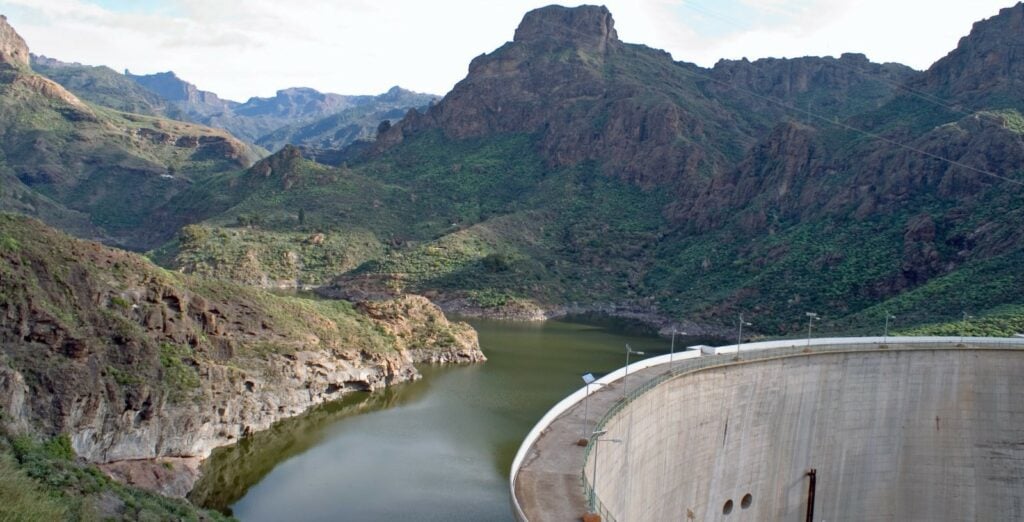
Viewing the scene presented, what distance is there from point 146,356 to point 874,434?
Answer: 111 feet

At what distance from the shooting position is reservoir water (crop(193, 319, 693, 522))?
35594 millimetres

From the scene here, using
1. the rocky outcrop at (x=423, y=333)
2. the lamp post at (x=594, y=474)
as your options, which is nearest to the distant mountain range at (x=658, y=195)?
the rocky outcrop at (x=423, y=333)

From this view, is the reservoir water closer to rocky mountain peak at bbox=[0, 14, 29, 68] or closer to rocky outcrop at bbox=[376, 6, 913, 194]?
rocky outcrop at bbox=[376, 6, 913, 194]

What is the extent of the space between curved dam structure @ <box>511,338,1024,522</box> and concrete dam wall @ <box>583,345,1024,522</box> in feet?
0.15

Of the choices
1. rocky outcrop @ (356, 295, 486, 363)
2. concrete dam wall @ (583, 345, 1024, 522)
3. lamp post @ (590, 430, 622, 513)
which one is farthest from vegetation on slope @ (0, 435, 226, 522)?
rocky outcrop @ (356, 295, 486, 363)

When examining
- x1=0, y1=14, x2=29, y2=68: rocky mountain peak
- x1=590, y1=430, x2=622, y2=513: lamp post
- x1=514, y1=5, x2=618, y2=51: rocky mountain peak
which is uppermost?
x1=514, y1=5, x2=618, y2=51: rocky mountain peak

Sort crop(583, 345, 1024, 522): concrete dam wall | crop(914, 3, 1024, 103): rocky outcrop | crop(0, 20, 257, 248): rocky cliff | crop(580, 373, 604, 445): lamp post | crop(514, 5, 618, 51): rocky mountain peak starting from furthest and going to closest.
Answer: crop(514, 5, 618, 51): rocky mountain peak
crop(0, 20, 257, 248): rocky cliff
crop(914, 3, 1024, 103): rocky outcrop
crop(583, 345, 1024, 522): concrete dam wall
crop(580, 373, 604, 445): lamp post

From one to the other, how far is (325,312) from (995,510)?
44185 millimetres

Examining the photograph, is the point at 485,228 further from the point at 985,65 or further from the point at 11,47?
the point at 11,47

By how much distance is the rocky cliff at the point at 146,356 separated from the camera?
3344 centimetres

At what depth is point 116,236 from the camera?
485 ft

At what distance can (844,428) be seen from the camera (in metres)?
39.2

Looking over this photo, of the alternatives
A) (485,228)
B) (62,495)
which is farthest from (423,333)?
(485,228)

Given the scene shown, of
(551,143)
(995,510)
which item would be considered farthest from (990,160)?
(551,143)
